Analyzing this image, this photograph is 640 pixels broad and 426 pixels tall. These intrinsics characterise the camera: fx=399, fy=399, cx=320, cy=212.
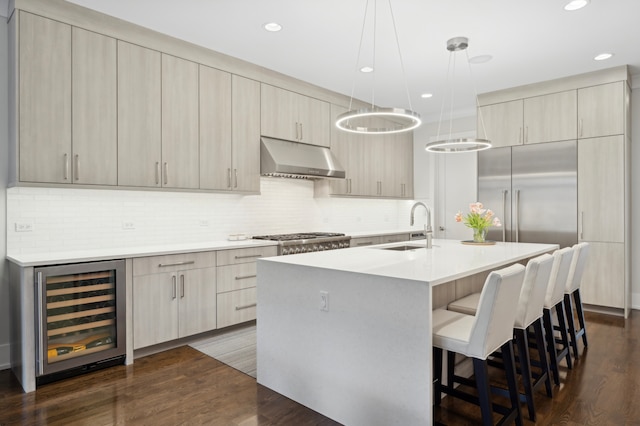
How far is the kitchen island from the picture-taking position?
199 cm

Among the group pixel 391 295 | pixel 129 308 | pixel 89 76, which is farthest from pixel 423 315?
pixel 89 76

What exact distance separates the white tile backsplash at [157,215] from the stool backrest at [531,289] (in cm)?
323

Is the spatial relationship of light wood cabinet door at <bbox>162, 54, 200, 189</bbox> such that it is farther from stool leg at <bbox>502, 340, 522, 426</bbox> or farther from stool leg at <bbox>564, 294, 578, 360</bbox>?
stool leg at <bbox>564, 294, 578, 360</bbox>

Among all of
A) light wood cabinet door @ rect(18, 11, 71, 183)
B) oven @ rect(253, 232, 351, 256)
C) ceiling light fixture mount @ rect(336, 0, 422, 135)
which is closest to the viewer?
ceiling light fixture mount @ rect(336, 0, 422, 135)

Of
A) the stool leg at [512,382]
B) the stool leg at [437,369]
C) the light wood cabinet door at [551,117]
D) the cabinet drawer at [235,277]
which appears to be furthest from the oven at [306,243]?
the light wood cabinet door at [551,117]

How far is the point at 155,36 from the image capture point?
370 centimetres

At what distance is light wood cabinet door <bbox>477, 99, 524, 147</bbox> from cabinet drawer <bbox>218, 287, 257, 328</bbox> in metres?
3.86

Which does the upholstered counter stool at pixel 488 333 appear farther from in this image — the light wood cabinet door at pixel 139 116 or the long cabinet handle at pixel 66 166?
the long cabinet handle at pixel 66 166

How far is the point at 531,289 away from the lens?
2377 millimetres

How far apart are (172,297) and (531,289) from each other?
9.16 ft

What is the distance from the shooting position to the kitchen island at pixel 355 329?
199 centimetres

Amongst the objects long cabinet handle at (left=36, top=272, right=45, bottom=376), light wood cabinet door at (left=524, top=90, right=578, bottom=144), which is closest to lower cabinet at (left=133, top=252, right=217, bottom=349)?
long cabinet handle at (left=36, top=272, right=45, bottom=376)

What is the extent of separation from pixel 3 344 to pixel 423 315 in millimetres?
3294

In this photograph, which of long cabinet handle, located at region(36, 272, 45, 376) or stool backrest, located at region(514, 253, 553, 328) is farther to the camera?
long cabinet handle, located at region(36, 272, 45, 376)
